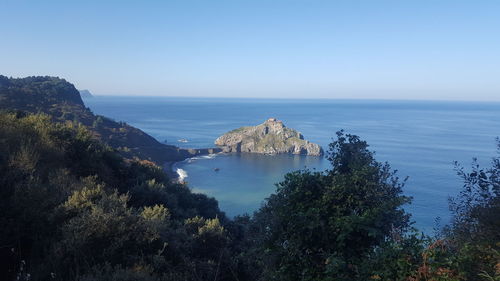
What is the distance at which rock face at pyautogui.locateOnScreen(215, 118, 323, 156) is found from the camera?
89.3 metres

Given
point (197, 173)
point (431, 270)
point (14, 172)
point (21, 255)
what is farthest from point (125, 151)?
point (431, 270)

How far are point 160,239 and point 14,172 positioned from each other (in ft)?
15.3

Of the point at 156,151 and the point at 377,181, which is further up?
the point at 377,181

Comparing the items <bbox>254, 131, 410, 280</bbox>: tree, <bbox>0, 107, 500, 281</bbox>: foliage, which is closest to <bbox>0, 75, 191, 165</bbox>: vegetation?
<bbox>0, 107, 500, 281</bbox>: foliage

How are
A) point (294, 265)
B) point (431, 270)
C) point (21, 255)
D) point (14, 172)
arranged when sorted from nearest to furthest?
point (431, 270), point (294, 265), point (21, 255), point (14, 172)

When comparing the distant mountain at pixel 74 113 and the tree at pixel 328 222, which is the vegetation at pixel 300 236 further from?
the distant mountain at pixel 74 113

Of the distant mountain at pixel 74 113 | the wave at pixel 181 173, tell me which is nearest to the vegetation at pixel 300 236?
the distant mountain at pixel 74 113

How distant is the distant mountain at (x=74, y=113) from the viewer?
1824 inches

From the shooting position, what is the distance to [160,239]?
7.62 meters

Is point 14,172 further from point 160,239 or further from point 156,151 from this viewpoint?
point 156,151

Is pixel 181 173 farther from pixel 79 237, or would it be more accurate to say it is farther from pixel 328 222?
pixel 328 222

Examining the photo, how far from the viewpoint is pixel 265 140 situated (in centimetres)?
9294

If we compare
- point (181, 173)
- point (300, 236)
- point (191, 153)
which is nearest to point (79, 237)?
point (300, 236)

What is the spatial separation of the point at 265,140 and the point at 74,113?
166ft
